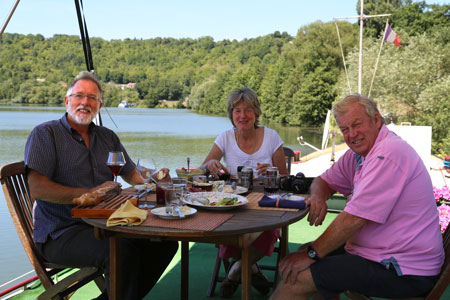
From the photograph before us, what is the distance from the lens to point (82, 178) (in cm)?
238

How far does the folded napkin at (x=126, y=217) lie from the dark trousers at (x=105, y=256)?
1.29 ft

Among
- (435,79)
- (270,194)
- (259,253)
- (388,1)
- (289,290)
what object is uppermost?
(388,1)

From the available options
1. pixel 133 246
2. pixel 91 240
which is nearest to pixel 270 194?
pixel 133 246

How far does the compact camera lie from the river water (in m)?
2.71

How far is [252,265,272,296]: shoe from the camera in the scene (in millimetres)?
2773

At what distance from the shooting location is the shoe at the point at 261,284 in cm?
277

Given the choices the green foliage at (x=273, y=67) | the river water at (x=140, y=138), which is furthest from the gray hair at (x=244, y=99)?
the green foliage at (x=273, y=67)

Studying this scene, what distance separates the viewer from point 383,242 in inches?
66.6

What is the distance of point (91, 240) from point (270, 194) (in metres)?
0.90

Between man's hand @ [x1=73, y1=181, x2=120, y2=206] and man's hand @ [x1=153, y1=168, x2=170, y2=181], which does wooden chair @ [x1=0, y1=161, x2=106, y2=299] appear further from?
man's hand @ [x1=153, y1=168, x2=170, y2=181]

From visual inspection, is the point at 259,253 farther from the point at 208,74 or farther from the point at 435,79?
the point at 208,74

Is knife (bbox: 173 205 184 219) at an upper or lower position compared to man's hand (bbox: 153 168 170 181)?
lower

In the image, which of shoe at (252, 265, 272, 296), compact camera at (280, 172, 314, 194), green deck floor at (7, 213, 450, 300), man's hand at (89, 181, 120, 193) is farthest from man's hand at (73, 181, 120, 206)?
shoe at (252, 265, 272, 296)

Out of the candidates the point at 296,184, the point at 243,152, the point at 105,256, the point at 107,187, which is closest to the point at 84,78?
the point at 107,187
